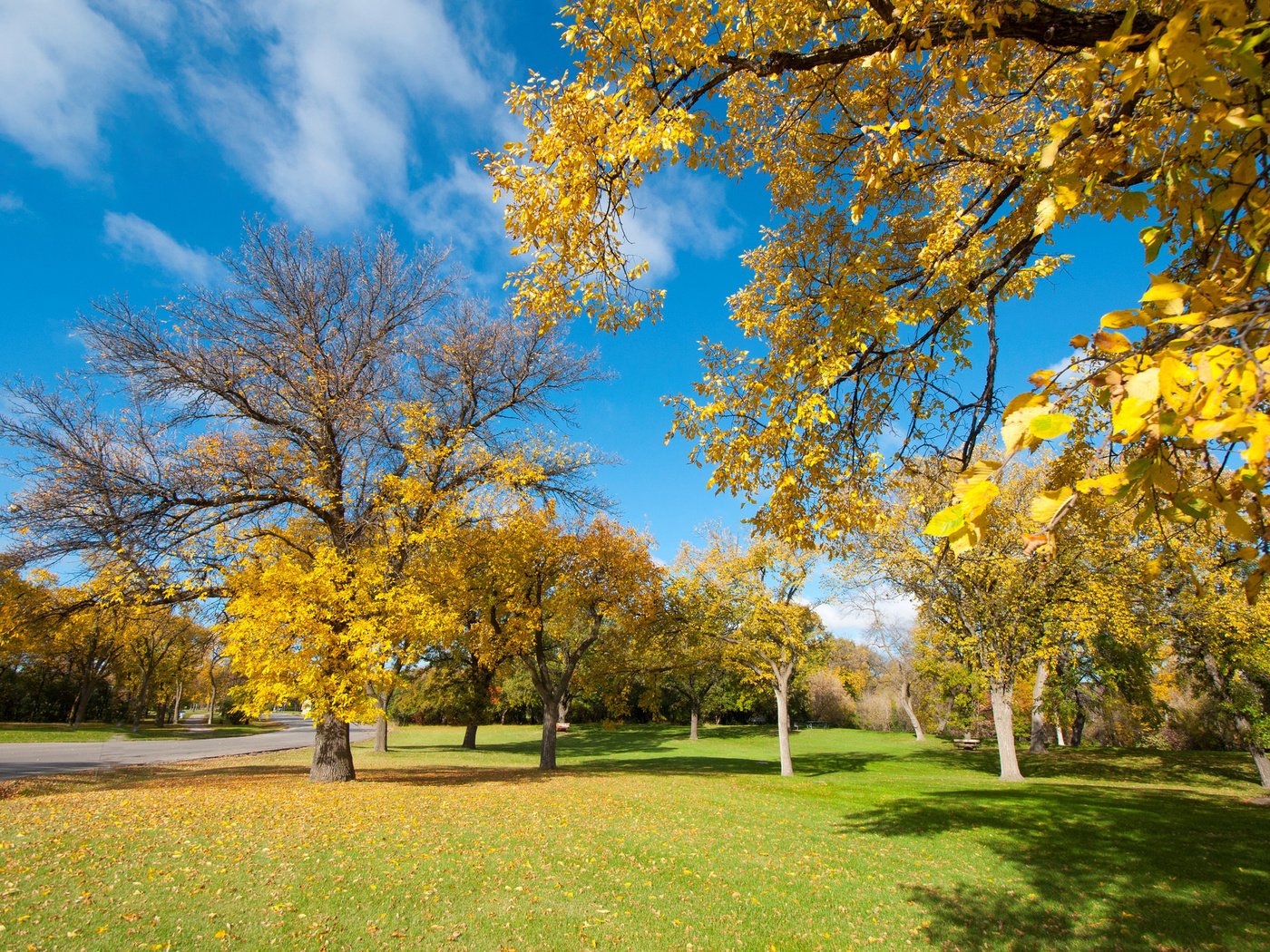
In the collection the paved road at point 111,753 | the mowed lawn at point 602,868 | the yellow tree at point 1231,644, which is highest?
the yellow tree at point 1231,644

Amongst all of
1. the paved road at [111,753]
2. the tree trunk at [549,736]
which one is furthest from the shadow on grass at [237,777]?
the paved road at [111,753]

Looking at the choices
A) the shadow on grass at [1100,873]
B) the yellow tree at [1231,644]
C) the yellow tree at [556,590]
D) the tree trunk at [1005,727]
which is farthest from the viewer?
the tree trunk at [1005,727]

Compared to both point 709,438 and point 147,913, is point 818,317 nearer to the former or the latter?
point 709,438

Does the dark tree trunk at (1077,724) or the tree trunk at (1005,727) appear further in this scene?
the dark tree trunk at (1077,724)

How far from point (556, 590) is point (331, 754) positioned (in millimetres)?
7491

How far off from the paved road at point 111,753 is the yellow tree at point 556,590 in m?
11.0

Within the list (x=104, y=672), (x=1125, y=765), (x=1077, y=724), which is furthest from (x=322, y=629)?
(x=1077, y=724)

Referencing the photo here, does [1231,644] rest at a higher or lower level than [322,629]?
lower

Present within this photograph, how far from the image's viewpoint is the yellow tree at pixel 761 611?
2048 cm

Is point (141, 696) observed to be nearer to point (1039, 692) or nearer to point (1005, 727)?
point (1005, 727)

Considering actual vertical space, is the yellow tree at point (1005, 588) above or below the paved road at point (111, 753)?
above

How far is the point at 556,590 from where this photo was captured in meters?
19.2

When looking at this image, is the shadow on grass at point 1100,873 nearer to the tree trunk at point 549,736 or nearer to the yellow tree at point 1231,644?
the yellow tree at point 1231,644

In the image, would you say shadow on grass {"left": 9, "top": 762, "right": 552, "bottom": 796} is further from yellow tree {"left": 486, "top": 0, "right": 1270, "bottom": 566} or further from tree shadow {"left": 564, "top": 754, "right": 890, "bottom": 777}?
yellow tree {"left": 486, "top": 0, "right": 1270, "bottom": 566}
